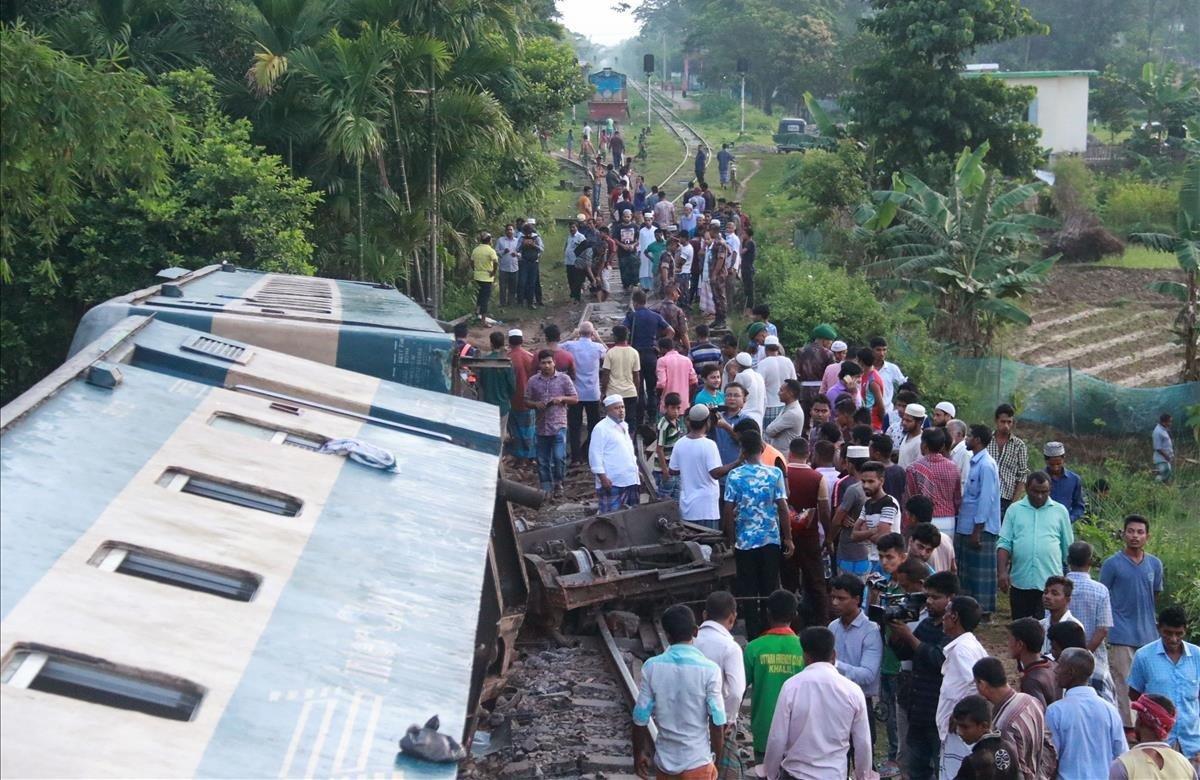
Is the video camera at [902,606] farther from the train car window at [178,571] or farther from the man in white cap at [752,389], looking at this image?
Answer: the man in white cap at [752,389]

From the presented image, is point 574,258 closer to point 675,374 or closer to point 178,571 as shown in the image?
point 675,374

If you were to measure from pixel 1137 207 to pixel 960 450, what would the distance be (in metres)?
28.8

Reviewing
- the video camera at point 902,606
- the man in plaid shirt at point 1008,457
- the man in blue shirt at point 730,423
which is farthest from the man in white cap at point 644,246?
the video camera at point 902,606

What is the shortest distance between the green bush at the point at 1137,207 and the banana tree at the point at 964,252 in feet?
49.6

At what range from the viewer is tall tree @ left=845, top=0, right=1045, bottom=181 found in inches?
1124

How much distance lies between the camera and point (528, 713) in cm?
942

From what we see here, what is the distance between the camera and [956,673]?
6832mm

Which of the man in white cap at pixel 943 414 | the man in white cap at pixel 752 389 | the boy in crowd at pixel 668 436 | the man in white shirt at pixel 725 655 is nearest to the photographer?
the man in white shirt at pixel 725 655

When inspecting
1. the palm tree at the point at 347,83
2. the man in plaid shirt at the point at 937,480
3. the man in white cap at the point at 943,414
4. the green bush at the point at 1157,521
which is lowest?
the green bush at the point at 1157,521

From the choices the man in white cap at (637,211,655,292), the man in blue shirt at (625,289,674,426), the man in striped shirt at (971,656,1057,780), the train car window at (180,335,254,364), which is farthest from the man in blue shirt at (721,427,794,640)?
the man in white cap at (637,211,655,292)

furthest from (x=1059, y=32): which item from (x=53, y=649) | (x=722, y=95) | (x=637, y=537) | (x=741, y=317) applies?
(x=53, y=649)

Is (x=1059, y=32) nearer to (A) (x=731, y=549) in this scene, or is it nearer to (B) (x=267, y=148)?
(B) (x=267, y=148)

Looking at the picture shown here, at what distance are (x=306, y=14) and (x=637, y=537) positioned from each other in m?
11.4

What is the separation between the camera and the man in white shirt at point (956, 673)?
679 cm
